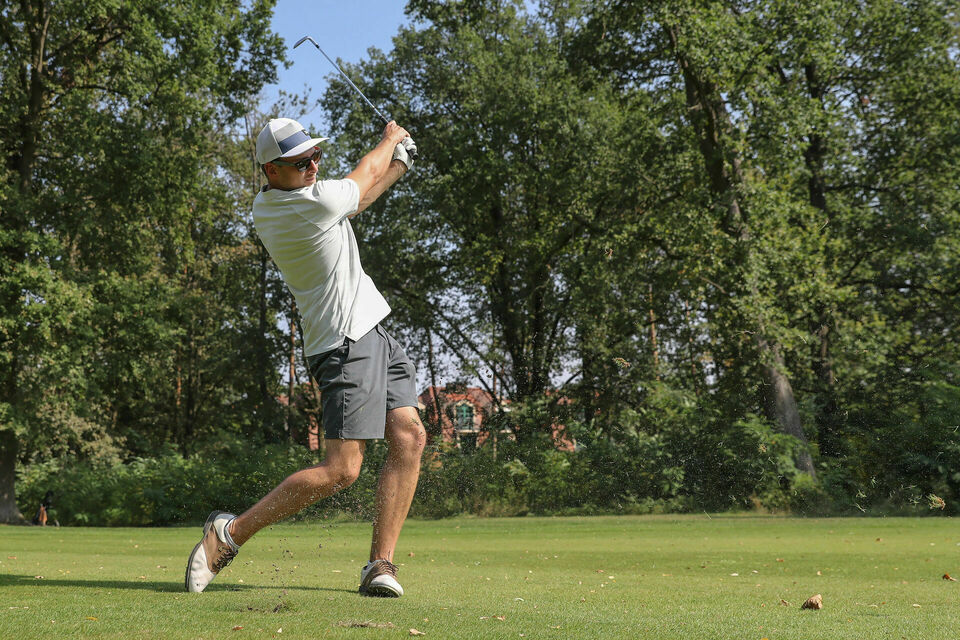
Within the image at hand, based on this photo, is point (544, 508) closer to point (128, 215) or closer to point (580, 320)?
point (580, 320)

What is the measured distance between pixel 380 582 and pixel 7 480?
19456 millimetres

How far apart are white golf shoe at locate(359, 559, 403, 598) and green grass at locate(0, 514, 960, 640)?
0.08 metres

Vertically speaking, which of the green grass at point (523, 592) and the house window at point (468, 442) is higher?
the house window at point (468, 442)

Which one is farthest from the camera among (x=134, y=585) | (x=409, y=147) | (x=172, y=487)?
(x=172, y=487)

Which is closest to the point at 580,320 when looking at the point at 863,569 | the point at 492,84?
the point at 492,84

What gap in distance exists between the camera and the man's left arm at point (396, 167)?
4.50m

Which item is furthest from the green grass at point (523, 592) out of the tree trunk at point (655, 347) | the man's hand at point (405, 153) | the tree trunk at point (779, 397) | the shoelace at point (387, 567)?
the tree trunk at point (655, 347)

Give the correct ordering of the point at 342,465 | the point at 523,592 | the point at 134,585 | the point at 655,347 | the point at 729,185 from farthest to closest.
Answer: the point at 655,347 → the point at 729,185 → the point at 523,592 → the point at 134,585 → the point at 342,465

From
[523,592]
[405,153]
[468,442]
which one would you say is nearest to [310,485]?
[523,592]

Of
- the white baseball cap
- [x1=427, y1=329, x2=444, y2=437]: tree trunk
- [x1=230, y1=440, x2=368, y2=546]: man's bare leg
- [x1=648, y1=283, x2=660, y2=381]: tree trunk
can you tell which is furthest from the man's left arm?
[x1=648, y1=283, x2=660, y2=381]: tree trunk

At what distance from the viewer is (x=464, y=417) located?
22.4 meters

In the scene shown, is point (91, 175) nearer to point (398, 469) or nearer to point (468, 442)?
point (468, 442)

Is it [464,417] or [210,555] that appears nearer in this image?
[210,555]

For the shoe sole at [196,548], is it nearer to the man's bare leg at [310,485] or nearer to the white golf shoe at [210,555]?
the white golf shoe at [210,555]
